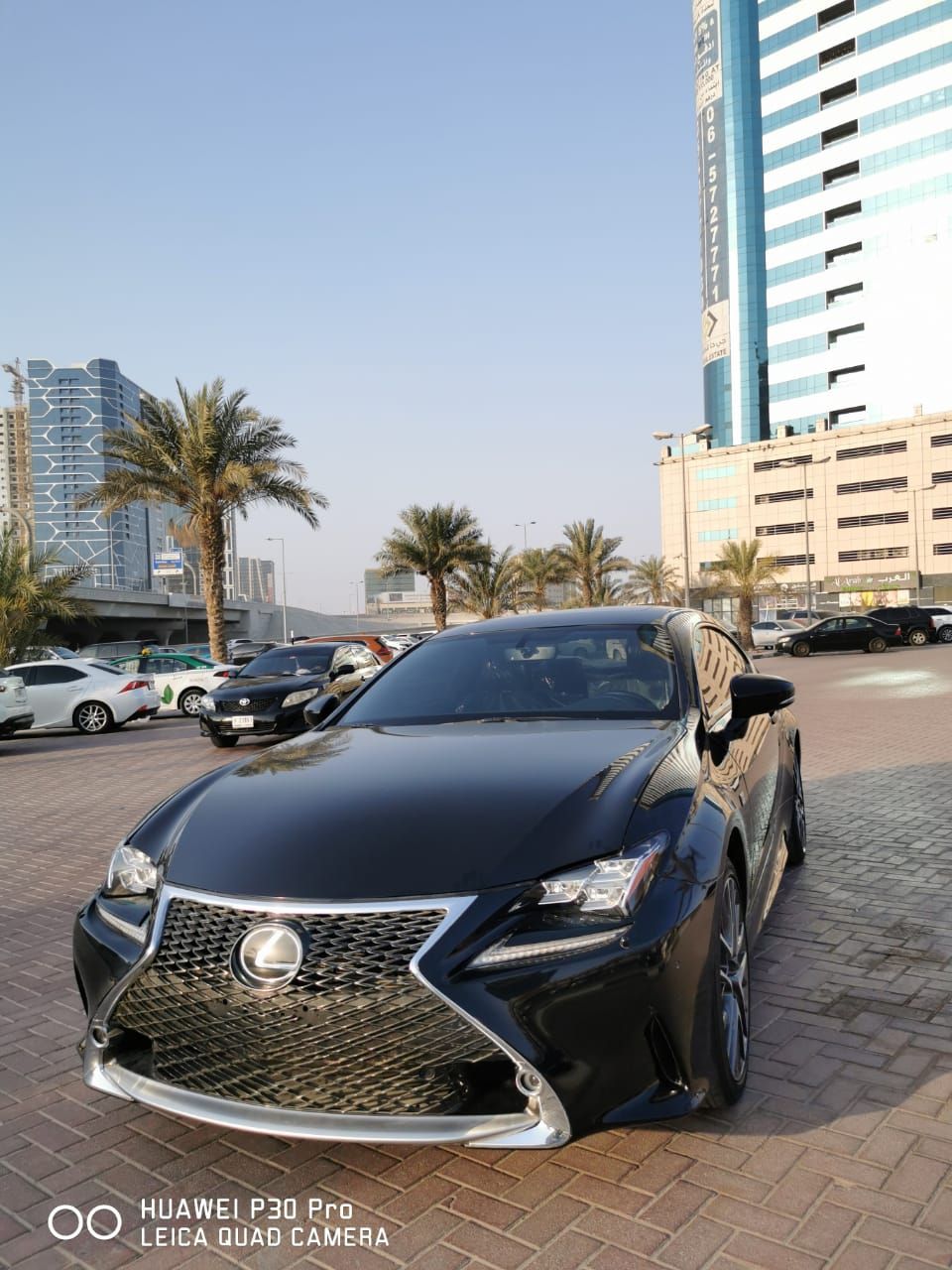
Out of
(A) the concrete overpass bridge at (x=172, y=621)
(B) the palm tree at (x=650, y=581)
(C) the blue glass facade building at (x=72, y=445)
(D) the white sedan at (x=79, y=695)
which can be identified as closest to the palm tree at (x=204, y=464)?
(D) the white sedan at (x=79, y=695)

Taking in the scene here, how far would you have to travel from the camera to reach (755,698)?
13.3ft

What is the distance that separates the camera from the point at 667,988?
256cm

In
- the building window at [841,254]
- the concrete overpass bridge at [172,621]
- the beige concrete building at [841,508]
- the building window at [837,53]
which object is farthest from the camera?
the building window at [841,254]

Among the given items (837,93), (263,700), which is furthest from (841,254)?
(263,700)

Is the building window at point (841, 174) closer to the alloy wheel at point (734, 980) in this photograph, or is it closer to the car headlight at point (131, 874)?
the alloy wheel at point (734, 980)

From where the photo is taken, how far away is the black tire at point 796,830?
5.91 m

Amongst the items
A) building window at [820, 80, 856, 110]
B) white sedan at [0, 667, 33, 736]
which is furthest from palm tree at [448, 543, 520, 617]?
building window at [820, 80, 856, 110]

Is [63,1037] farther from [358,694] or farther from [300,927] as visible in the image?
[300,927]

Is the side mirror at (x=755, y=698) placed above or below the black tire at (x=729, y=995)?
above

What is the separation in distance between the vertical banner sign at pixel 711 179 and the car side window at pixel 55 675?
83.8 m

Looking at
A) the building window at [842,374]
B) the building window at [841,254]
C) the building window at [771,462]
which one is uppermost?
the building window at [841,254]

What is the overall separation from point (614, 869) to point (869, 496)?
8269 cm

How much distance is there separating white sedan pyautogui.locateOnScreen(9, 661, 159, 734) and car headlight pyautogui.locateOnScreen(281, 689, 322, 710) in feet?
21.0

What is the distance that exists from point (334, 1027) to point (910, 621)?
41.1m
